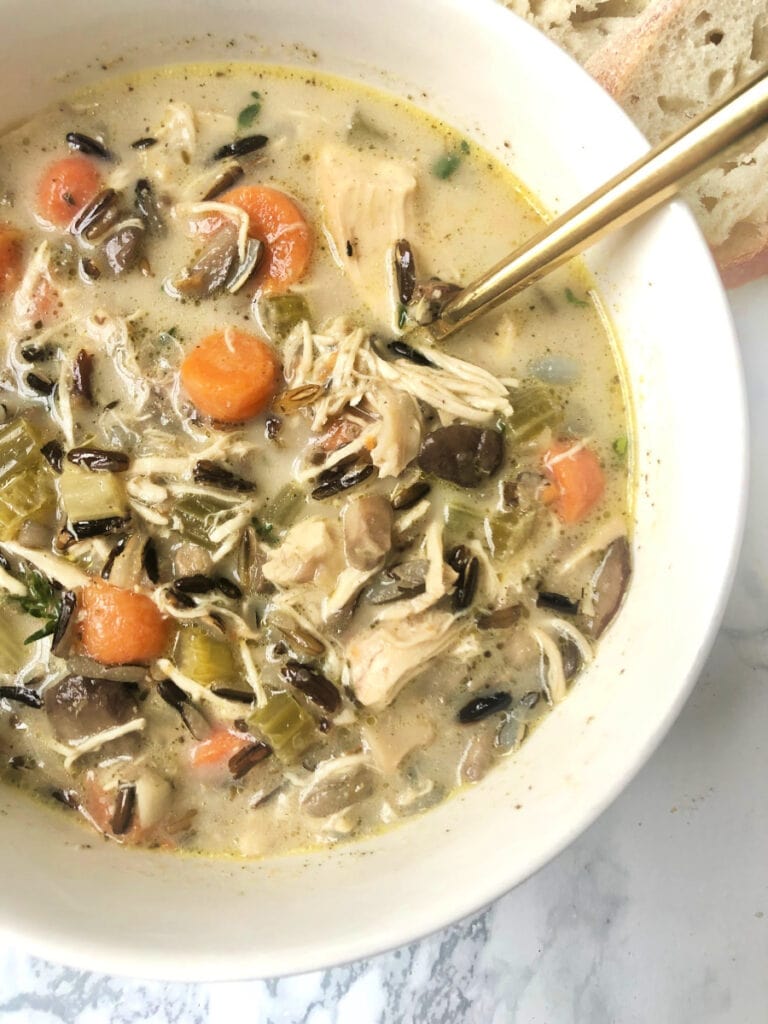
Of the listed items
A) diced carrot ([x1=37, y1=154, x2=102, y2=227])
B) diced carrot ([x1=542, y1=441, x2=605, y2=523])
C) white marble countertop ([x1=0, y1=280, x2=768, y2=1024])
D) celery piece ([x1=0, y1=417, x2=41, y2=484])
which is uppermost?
diced carrot ([x1=37, y1=154, x2=102, y2=227])

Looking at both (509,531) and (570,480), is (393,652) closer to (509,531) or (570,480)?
(509,531)

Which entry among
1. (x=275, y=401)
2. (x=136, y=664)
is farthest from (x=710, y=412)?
(x=136, y=664)

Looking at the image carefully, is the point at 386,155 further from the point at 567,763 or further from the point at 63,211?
the point at 567,763

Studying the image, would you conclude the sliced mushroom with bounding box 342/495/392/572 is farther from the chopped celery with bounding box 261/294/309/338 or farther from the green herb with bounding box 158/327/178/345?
the green herb with bounding box 158/327/178/345

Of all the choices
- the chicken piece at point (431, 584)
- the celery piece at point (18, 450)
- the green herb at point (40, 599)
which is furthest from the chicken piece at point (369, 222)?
the green herb at point (40, 599)

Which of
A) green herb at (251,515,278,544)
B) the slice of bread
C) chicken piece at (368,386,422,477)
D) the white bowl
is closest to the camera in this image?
the white bowl

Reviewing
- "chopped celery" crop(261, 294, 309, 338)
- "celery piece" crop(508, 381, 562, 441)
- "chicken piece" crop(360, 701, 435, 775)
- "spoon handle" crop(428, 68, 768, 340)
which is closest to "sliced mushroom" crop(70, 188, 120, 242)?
"chopped celery" crop(261, 294, 309, 338)
